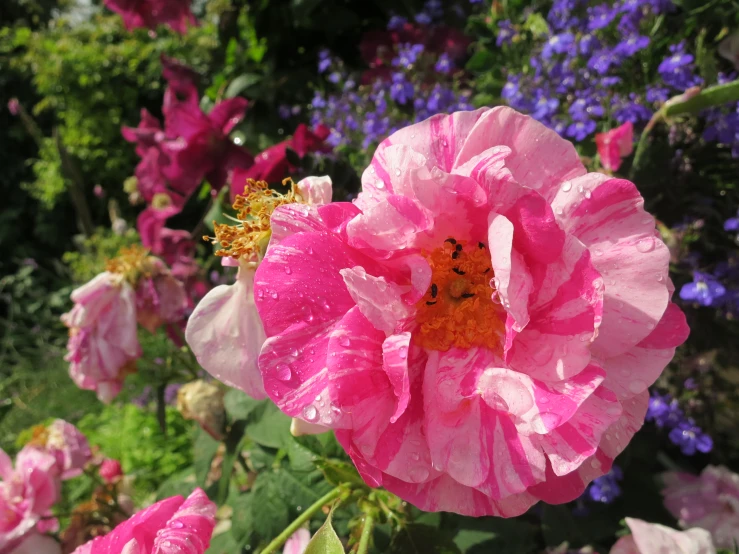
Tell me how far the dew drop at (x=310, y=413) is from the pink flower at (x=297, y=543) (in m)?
0.22

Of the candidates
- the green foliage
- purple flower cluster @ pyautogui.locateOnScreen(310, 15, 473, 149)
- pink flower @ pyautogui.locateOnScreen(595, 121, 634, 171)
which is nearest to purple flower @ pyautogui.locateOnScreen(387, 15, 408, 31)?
purple flower cluster @ pyautogui.locateOnScreen(310, 15, 473, 149)

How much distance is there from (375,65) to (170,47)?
5.89 feet

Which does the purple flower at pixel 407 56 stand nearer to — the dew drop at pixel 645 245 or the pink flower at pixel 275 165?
the pink flower at pixel 275 165

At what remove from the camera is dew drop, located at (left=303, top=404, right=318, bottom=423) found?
0.36 meters

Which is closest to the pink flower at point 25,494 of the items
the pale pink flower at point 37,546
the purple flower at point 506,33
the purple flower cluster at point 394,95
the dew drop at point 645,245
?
the pale pink flower at point 37,546

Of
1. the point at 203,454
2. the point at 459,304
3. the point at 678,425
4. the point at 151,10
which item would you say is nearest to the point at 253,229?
the point at 459,304

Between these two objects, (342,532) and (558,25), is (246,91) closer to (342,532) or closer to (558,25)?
(558,25)

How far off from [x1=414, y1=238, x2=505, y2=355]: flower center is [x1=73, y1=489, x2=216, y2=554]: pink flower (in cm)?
25

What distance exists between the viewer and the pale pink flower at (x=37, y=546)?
73 centimetres

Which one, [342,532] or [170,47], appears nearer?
[342,532]

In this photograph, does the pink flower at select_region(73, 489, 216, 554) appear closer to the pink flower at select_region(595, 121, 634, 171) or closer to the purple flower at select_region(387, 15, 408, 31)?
the pink flower at select_region(595, 121, 634, 171)

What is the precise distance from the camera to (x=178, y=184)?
33.8 inches

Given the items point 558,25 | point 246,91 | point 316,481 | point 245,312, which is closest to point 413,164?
point 245,312

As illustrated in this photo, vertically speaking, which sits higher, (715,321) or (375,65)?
(375,65)
